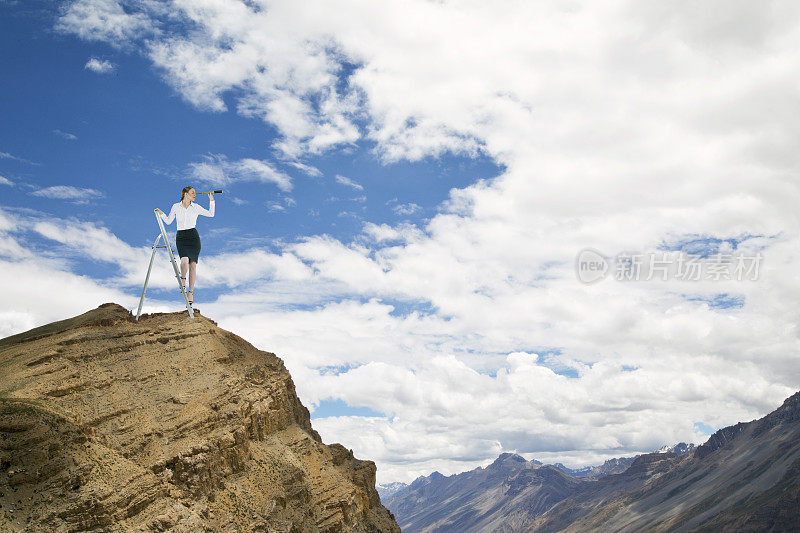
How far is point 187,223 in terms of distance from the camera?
41.0 metres

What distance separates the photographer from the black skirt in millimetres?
41375

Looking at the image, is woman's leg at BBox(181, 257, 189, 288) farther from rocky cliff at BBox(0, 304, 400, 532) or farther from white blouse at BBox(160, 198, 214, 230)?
rocky cliff at BBox(0, 304, 400, 532)

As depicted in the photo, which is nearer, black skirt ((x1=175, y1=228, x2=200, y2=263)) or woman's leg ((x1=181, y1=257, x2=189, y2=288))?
black skirt ((x1=175, y1=228, x2=200, y2=263))

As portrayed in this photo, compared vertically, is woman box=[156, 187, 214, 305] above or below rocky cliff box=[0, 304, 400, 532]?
above

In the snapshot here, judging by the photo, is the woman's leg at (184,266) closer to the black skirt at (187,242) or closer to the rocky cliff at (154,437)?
the black skirt at (187,242)

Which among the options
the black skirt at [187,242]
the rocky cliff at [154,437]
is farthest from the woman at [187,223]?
the rocky cliff at [154,437]

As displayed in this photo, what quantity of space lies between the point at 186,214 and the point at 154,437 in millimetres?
15347

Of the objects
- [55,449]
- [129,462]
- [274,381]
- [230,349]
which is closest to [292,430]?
[274,381]

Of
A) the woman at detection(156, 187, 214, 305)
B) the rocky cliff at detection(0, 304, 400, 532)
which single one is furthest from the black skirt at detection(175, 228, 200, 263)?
the rocky cliff at detection(0, 304, 400, 532)

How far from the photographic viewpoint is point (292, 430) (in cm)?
5328

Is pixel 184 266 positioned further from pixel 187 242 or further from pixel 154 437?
pixel 154 437

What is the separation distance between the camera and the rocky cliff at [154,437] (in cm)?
3212

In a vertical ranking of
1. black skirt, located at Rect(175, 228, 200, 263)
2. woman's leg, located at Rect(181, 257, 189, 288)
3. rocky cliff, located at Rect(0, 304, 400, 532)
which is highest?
black skirt, located at Rect(175, 228, 200, 263)

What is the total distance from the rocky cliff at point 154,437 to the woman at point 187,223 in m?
9.12
